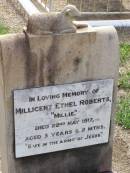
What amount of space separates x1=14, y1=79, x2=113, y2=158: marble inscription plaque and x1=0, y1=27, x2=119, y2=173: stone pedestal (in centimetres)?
4

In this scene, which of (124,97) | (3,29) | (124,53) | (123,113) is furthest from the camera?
(3,29)

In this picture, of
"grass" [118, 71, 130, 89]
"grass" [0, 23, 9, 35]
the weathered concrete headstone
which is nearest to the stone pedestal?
the weathered concrete headstone

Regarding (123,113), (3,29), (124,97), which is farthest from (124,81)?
(3,29)

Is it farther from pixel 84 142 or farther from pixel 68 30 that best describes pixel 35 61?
pixel 84 142

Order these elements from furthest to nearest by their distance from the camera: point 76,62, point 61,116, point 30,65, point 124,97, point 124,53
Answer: point 124,53 → point 124,97 → point 61,116 → point 76,62 → point 30,65

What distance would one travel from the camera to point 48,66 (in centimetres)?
259

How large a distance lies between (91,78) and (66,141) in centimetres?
42

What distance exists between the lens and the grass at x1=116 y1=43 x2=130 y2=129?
4.03 m

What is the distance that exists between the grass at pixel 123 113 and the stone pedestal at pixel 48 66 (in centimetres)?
110

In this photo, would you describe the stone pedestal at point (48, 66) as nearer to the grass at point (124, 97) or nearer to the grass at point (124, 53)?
the grass at point (124, 97)

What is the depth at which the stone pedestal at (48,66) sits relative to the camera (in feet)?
8.20

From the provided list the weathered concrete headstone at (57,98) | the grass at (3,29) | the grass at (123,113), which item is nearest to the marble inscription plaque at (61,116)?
the weathered concrete headstone at (57,98)

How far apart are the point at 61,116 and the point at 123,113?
143cm

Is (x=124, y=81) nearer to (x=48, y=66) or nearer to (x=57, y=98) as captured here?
(x=57, y=98)
